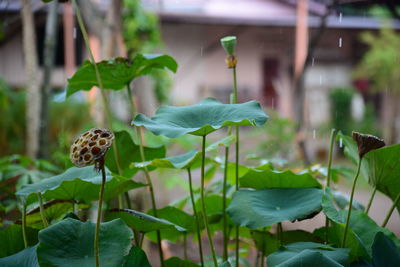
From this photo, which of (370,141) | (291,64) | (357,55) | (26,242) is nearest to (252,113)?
(370,141)

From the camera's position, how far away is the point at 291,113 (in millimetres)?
9039

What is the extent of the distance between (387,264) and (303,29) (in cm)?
771

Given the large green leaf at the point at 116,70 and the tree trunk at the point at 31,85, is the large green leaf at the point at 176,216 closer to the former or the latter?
the large green leaf at the point at 116,70

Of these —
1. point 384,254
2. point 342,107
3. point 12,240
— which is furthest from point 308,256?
point 342,107

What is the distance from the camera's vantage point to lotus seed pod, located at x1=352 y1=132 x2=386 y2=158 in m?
0.82

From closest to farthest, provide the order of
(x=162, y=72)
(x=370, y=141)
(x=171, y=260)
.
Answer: (x=370, y=141)
(x=171, y=260)
(x=162, y=72)

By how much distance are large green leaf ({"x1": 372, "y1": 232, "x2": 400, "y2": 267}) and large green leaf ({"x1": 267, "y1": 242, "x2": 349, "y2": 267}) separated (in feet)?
0.17

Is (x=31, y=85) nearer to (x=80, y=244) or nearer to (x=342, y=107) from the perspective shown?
(x=80, y=244)

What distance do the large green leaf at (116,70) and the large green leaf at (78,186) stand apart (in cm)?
24

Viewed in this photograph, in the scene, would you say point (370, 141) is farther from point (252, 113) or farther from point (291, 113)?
point (291, 113)

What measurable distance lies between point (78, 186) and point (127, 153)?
10.9 inches

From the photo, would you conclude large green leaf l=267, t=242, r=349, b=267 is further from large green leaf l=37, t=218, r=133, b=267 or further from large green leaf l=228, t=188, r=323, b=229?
large green leaf l=37, t=218, r=133, b=267

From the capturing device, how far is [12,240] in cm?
91

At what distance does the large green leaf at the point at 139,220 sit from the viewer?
858 mm
